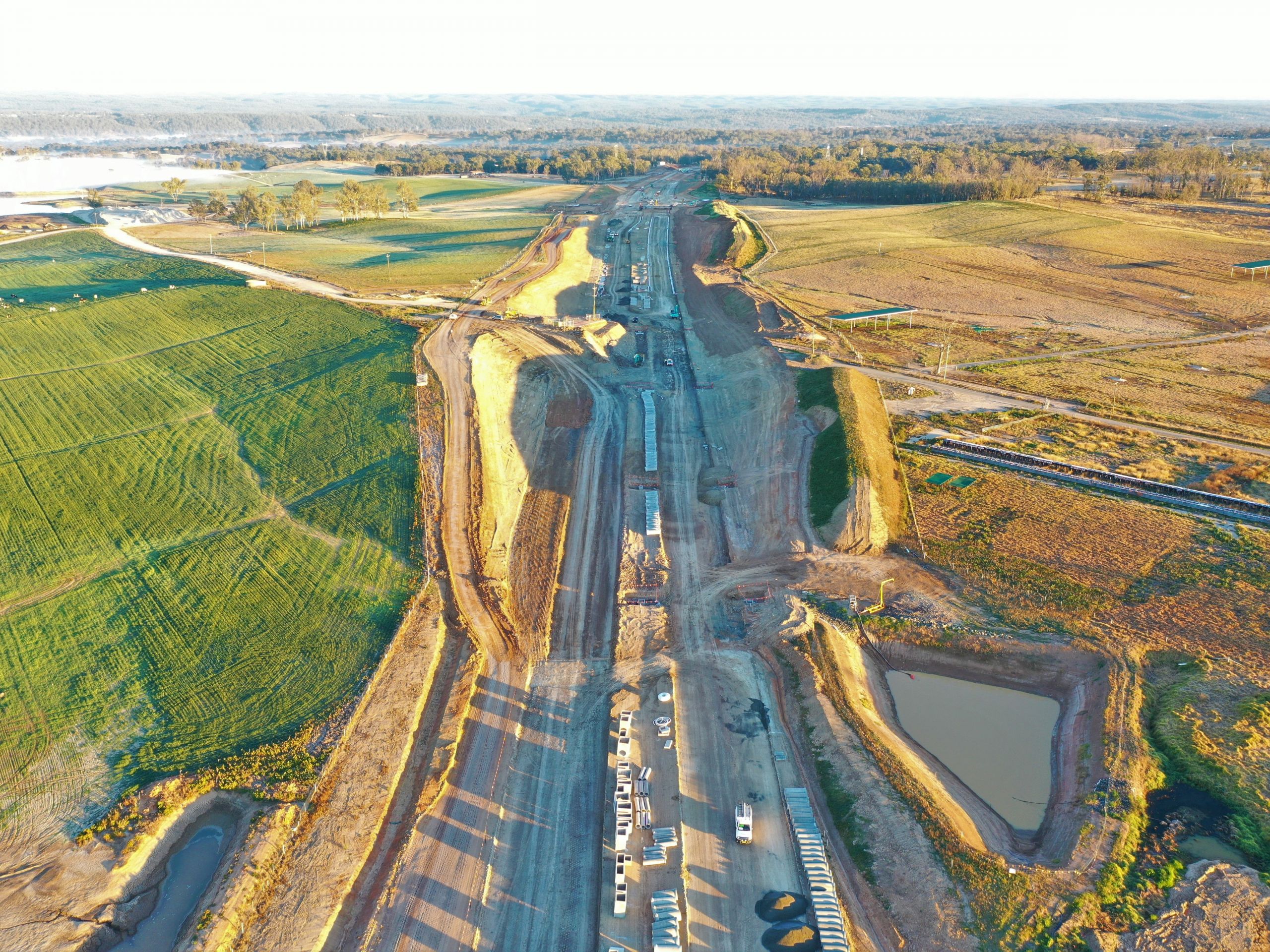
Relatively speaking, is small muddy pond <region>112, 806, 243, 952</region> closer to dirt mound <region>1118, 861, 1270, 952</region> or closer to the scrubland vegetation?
dirt mound <region>1118, 861, 1270, 952</region>

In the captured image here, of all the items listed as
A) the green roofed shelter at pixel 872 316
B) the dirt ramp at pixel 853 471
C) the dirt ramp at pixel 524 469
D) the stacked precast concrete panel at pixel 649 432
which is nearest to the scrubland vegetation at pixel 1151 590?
the dirt ramp at pixel 853 471

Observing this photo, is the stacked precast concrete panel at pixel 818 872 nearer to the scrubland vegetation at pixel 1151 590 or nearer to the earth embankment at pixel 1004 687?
the earth embankment at pixel 1004 687

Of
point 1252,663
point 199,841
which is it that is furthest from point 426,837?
point 1252,663

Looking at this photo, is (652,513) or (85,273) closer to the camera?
(652,513)

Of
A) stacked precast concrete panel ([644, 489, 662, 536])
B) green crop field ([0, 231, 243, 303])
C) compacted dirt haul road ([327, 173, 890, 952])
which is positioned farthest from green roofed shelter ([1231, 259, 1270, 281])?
green crop field ([0, 231, 243, 303])

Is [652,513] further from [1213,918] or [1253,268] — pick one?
[1253,268]

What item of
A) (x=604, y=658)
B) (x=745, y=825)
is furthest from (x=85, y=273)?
(x=745, y=825)

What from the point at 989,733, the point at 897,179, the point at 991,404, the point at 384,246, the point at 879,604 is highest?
the point at 897,179
